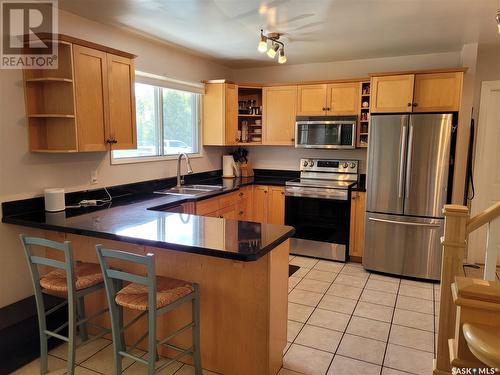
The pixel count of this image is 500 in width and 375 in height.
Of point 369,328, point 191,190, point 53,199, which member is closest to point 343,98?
point 191,190

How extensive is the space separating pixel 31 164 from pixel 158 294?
156 cm

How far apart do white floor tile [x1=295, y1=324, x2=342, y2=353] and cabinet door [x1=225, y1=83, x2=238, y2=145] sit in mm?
2693

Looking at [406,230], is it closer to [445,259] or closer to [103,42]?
[445,259]

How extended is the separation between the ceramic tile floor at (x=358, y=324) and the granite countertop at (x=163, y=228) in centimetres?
92

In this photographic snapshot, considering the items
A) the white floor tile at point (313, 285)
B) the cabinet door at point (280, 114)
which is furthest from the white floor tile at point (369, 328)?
the cabinet door at point (280, 114)

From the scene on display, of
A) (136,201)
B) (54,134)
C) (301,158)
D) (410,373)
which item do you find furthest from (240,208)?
(410,373)

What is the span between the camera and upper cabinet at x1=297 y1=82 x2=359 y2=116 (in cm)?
446

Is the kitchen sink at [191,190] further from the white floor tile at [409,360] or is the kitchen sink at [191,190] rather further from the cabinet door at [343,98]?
the white floor tile at [409,360]

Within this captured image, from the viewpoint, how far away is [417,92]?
3.88m

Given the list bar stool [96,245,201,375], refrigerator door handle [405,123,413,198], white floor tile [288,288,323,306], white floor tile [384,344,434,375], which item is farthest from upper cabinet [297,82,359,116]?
bar stool [96,245,201,375]

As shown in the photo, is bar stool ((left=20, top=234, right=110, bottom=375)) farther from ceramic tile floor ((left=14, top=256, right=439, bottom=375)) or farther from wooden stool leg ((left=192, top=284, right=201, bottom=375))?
wooden stool leg ((left=192, top=284, right=201, bottom=375))

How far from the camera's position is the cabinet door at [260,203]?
484 centimetres

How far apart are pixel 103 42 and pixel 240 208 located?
7.73 feet

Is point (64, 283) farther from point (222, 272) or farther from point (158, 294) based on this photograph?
point (222, 272)
